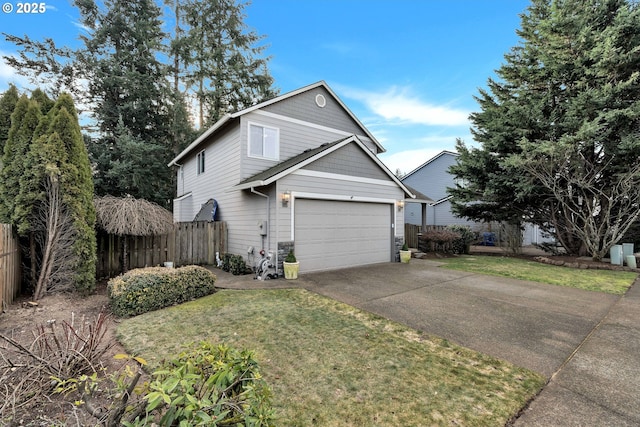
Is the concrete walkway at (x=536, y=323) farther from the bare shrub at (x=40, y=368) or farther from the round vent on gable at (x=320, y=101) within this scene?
the round vent on gable at (x=320, y=101)

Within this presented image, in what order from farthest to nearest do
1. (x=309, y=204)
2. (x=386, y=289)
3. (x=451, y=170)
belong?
(x=451, y=170), (x=309, y=204), (x=386, y=289)

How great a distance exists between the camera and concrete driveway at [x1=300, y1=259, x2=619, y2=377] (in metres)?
3.90

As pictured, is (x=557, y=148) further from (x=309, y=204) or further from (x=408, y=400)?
(x=408, y=400)

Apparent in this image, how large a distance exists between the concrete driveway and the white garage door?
26.8 inches

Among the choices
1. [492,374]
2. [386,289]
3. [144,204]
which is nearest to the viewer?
[492,374]

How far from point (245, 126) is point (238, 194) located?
2.33 metres

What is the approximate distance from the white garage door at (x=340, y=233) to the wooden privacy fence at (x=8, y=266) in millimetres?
5991

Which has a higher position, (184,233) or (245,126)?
(245,126)

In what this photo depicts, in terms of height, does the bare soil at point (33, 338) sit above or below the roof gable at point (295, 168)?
below

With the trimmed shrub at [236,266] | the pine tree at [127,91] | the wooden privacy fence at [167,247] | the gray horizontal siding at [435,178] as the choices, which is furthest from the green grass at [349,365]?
the gray horizontal siding at [435,178]

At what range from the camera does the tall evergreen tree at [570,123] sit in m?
10.2

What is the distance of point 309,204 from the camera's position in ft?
29.2

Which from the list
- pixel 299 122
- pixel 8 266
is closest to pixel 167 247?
pixel 8 266

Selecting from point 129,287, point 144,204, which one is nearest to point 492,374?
point 129,287
